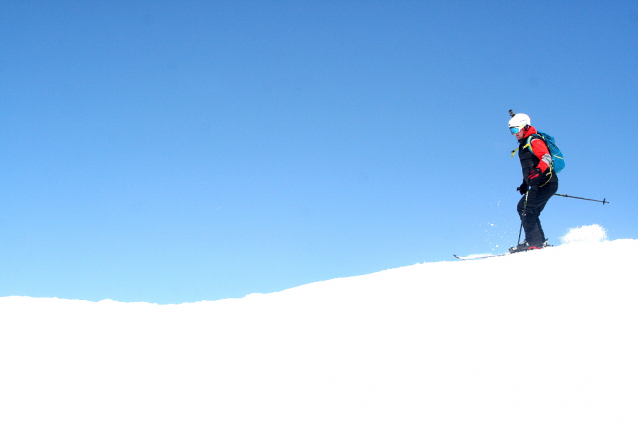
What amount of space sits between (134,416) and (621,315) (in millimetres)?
4233

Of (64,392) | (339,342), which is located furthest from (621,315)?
(64,392)

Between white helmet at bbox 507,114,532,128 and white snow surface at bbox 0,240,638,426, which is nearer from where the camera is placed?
white snow surface at bbox 0,240,638,426

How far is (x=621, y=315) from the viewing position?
13.8ft

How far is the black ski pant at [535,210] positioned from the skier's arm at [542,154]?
1.27 ft

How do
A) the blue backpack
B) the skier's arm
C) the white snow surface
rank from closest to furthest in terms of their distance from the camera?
the white snow surface < the skier's arm < the blue backpack

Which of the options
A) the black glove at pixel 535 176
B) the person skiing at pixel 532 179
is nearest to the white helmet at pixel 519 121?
the person skiing at pixel 532 179

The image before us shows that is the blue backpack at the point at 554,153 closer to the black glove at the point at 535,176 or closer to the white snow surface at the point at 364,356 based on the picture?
the black glove at the point at 535,176

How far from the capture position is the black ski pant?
891 centimetres

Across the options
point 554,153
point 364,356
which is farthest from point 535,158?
point 364,356

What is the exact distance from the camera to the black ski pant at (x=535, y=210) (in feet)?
29.2

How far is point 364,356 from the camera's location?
4.20 metres

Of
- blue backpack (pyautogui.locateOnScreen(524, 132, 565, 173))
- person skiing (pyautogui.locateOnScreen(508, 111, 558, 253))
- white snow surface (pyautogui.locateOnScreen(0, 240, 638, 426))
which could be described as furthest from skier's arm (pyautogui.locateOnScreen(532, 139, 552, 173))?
white snow surface (pyautogui.locateOnScreen(0, 240, 638, 426))

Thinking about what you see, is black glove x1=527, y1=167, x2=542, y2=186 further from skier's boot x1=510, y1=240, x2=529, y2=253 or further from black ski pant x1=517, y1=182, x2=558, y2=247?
skier's boot x1=510, y1=240, x2=529, y2=253

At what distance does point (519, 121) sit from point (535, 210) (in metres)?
1.73
